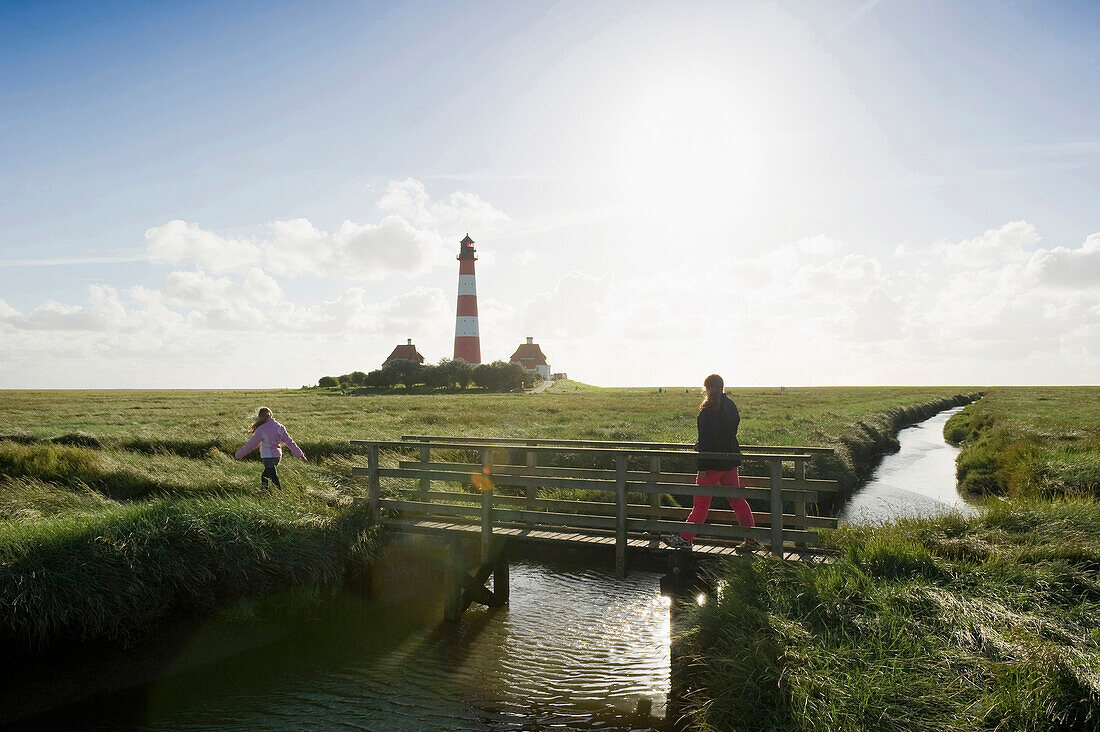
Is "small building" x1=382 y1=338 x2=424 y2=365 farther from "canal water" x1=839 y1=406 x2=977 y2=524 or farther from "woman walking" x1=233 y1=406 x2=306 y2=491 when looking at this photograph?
"woman walking" x1=233 y1=406 x2=306 y2=491

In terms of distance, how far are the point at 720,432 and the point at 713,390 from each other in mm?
594

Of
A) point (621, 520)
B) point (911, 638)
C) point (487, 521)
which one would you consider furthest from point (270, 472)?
point (911, 638)

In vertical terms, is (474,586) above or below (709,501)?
below

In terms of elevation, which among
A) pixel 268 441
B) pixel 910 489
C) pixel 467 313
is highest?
pixel 467 313

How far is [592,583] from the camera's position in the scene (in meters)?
11.9

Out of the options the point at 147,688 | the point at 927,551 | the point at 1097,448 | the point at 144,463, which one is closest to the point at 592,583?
the point at 927,551

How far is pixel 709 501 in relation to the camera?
33.1 ft

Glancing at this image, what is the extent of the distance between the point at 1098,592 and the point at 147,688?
10498mm

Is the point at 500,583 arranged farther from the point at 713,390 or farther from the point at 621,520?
the point at 713,390

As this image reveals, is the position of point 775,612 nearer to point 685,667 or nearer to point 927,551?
point 685,667

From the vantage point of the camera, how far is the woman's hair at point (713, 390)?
9.88 meters

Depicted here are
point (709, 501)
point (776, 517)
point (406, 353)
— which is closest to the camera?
point (776, 517)

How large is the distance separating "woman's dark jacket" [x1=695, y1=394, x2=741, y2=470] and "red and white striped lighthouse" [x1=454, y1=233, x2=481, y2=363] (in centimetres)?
6732

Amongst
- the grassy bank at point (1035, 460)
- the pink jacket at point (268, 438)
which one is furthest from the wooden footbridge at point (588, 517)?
the grassy bank at point (1035, 460)
